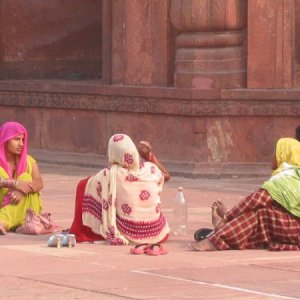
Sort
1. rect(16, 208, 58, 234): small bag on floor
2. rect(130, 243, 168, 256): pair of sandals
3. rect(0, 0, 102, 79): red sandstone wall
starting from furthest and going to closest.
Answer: rect(0, 0, 102, 79): red sandstone wall < rect(16, 208, 58, 234): small bag on floor < rect(130, 243, 168, 256): pair of sandals

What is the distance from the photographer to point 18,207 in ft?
45.3

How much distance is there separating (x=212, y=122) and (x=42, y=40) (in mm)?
4724

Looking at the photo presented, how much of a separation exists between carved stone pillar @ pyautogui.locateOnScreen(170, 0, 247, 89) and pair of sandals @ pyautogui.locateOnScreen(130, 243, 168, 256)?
7049 millimetres

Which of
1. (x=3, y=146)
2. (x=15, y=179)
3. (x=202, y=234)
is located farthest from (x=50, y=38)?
(x=202, y=234)

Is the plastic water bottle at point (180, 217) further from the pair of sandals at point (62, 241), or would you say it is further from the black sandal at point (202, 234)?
the pair of sandals at point (62, 241)

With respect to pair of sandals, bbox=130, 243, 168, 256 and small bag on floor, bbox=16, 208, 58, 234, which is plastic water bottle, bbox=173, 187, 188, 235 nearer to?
small bag on floor, bbox=16, 208, 58, 234

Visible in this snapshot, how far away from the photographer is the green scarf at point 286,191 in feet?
40.4

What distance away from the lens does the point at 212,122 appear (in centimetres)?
1912

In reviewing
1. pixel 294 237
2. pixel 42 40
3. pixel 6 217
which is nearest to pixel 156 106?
pixel 42 40

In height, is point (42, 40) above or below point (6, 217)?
above

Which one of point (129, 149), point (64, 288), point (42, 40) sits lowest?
point (64, 288)

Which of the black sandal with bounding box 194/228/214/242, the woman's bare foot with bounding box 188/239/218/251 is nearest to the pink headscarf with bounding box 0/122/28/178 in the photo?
the black sandal with bounding box 194/228/214/242

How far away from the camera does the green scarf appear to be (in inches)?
485

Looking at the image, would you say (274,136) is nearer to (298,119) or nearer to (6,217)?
(298,119)
